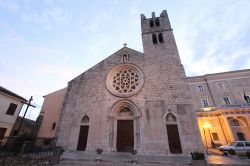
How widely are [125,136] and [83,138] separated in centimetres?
358

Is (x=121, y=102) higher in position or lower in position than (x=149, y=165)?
higher

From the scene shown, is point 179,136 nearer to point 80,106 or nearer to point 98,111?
point 98,111

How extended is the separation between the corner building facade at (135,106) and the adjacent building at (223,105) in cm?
909

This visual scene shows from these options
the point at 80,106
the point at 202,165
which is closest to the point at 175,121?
the point at 202,165

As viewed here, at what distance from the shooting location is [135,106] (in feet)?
35.8

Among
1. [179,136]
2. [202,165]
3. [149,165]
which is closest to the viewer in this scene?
[202,165]

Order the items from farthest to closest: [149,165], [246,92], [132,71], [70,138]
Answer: [246,92] < [132,71] < [70,138] < [149,165]

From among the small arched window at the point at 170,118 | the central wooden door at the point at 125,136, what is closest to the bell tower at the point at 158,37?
the small arched window at the point at 170,118

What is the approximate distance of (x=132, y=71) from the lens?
12.9 metres

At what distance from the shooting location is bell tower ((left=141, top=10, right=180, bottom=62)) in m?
13.0

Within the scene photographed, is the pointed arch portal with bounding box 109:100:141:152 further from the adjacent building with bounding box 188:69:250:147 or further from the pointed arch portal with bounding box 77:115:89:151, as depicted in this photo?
the adjacent building with bounding box 188:69:250:147

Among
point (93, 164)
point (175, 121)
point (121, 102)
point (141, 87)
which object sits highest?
point (141, 87)

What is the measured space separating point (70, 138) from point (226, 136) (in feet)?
63.7

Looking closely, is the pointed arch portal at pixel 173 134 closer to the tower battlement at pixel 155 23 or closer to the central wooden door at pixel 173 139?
the central wooden door at pixel 173 139
